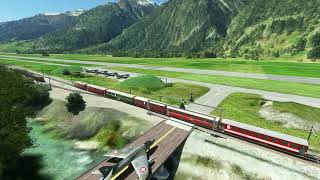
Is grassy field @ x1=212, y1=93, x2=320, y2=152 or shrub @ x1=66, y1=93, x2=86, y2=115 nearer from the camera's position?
grassy field @ x1=212, y1=93, x2=320, y2=152

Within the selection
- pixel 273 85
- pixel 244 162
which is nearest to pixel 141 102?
pixel 244 162

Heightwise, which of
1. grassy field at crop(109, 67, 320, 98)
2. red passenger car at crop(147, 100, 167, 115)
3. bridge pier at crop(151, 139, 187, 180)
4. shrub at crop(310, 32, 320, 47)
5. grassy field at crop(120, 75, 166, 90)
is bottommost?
bridge pier at crop(151, 139, 187, 180)

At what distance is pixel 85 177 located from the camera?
29234 mm

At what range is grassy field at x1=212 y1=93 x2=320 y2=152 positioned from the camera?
4503cm

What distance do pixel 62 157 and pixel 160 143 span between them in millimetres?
17010

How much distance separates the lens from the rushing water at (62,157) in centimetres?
3816

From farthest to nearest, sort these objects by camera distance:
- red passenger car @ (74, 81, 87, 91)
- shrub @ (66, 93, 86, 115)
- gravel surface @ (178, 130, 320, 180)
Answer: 1. red passenger car @ (74, 81, 87, 91)
2. shrub @ (66, 93, 86, 115)
3. gravel surface @ (178, 130, 320, 180)

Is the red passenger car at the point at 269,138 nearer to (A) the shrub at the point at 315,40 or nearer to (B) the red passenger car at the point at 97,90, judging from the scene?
(B) the red passenger car at the point at 97,90

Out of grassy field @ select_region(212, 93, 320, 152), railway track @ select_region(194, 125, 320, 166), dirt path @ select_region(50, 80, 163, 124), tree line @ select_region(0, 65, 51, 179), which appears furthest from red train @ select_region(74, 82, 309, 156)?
tree line @ select_region(0, 65, 51, 179)

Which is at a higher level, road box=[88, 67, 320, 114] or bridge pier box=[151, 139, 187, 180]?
road box=[88, 67, 320, 114]

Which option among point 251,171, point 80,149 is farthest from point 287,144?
point 80,149

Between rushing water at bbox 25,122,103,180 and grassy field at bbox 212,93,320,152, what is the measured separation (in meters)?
26.5

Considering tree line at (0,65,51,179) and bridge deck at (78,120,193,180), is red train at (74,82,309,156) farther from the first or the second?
tree line at (0,65,51,179)

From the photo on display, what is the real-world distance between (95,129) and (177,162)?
66.1 ft
